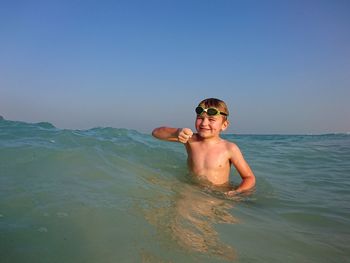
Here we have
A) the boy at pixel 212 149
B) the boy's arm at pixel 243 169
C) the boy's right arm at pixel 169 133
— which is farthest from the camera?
the boy at pixel 212 149

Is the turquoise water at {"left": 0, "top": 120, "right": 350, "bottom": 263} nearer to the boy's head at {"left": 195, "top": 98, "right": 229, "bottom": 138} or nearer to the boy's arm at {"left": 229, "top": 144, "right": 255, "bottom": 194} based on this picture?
the boy's arm at {"left": 229, "top": 144, "right": 255, "bottom": 194}

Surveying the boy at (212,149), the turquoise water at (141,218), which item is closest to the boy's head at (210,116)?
the boy at (212,149)

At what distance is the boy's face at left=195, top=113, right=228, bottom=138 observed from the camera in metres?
4.73

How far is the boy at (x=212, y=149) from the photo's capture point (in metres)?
4.70

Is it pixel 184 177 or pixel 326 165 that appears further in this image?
pixel 326 165

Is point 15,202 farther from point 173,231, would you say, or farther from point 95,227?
point 173,231

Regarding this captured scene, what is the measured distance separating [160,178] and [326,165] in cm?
492

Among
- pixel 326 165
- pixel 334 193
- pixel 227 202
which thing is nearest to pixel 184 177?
pixel 227 202

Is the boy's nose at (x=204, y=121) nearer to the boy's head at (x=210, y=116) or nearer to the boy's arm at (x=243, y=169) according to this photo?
the boy's head at (x=210, y=116)

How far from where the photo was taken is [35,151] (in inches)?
186

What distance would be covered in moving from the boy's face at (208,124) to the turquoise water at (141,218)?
2.57 feet

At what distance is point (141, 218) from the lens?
2430mm

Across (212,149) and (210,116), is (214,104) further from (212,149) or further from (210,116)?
(212,149)

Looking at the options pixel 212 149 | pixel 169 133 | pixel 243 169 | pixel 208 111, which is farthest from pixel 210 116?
pixel 243 169
